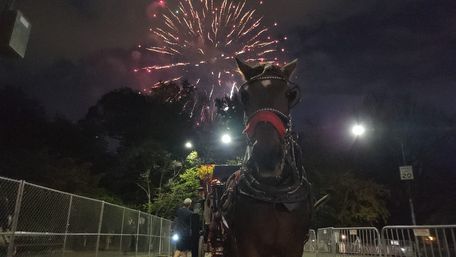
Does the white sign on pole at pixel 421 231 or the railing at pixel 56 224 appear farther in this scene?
the railing at pixel 56 224

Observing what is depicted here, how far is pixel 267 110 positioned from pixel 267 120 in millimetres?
194

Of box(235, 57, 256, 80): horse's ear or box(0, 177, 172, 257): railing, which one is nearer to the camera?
box(235, 57, 256, 80): horse's ear

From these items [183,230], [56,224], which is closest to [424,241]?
[183,230]

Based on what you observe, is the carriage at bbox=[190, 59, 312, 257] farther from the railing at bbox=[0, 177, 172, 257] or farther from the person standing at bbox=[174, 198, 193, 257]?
the person standing at bbox=[174, 198, 193, 257]

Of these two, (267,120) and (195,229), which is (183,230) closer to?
(195,229)

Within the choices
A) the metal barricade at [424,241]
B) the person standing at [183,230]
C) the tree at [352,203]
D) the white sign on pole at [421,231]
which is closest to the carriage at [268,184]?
the metal barricade at [424,241]

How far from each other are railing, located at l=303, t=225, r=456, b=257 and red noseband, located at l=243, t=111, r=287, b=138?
15.5 feet

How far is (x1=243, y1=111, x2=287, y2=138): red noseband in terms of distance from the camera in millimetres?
4320

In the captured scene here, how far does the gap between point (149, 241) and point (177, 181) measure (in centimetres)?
1180

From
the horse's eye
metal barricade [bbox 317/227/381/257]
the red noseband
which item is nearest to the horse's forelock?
the horse's eye

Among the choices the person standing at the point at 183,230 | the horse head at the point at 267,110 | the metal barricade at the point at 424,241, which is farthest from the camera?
the person standing at the point at 183,230

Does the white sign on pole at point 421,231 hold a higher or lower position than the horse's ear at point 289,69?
lower

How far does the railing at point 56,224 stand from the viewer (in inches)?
326

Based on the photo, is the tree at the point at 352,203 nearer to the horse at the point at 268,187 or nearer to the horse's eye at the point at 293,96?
the horse's eye at the point at 293,96
